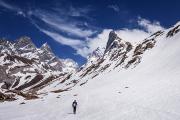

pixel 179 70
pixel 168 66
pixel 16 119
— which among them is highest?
pixel 168 66

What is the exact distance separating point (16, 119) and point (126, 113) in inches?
573

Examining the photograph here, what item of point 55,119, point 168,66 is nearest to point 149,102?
point 55,119

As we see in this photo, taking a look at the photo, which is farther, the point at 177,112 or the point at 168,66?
the point at 168,66

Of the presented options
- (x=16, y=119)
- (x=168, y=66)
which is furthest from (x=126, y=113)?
(x=168, y=66)

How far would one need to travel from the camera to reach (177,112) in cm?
2989

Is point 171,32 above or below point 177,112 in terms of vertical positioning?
above

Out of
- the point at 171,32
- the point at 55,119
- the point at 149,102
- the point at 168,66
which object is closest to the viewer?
the point at 55,119

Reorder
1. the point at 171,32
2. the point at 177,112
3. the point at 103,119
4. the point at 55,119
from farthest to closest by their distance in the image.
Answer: the point at 171,32
the point at 55,119
the point at 103,119
the point at 177,112

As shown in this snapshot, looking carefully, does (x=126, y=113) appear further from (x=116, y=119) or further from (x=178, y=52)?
(x=178, y=52)

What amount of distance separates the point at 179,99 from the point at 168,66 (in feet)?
128

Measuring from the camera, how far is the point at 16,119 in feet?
121

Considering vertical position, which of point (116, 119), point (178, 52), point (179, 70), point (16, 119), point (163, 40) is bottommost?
point (116, 119)

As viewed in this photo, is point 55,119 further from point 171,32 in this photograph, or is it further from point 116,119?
point 171,32

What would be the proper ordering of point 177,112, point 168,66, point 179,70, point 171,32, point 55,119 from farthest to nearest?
point 171,32, point 168,66, point 179,70, point 55,119, point 177,112
